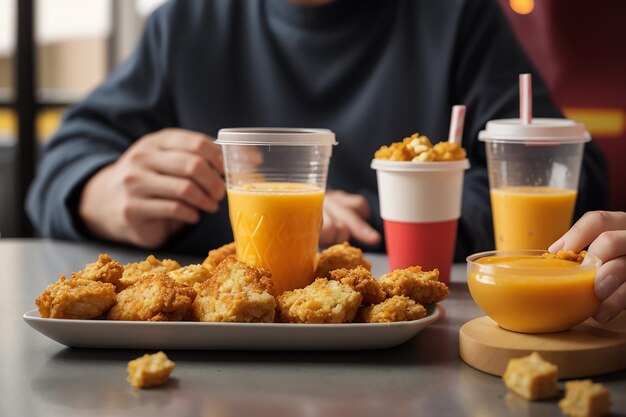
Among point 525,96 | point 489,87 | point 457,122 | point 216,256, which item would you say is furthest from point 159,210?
point 489,87

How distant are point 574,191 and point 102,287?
94 centimetres

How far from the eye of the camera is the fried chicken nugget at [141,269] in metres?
1.04

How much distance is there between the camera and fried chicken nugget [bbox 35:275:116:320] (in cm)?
92

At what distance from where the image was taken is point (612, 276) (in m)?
0.92

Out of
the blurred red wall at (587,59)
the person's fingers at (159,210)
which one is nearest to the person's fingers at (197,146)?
the person's fingers at (159,210)

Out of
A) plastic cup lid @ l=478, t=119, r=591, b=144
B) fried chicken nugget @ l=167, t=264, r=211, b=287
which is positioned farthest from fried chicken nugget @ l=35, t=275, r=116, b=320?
plastic cup lid @ l=478, t=119, r=591, b=144

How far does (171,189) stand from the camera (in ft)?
5.93

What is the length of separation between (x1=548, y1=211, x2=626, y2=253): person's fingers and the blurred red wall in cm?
208

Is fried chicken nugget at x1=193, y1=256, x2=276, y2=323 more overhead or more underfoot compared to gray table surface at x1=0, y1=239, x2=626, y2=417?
more overhead

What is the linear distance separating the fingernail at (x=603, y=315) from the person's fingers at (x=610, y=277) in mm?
21

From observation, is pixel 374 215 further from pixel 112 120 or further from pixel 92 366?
pixel 92 366

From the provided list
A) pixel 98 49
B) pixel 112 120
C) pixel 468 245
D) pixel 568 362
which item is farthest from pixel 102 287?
pixel 98 49

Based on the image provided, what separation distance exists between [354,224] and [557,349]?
39.1 inches

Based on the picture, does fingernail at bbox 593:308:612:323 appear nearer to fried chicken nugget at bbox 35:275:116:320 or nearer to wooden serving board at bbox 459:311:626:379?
wooden serving board at bbox 459:311:626:379
